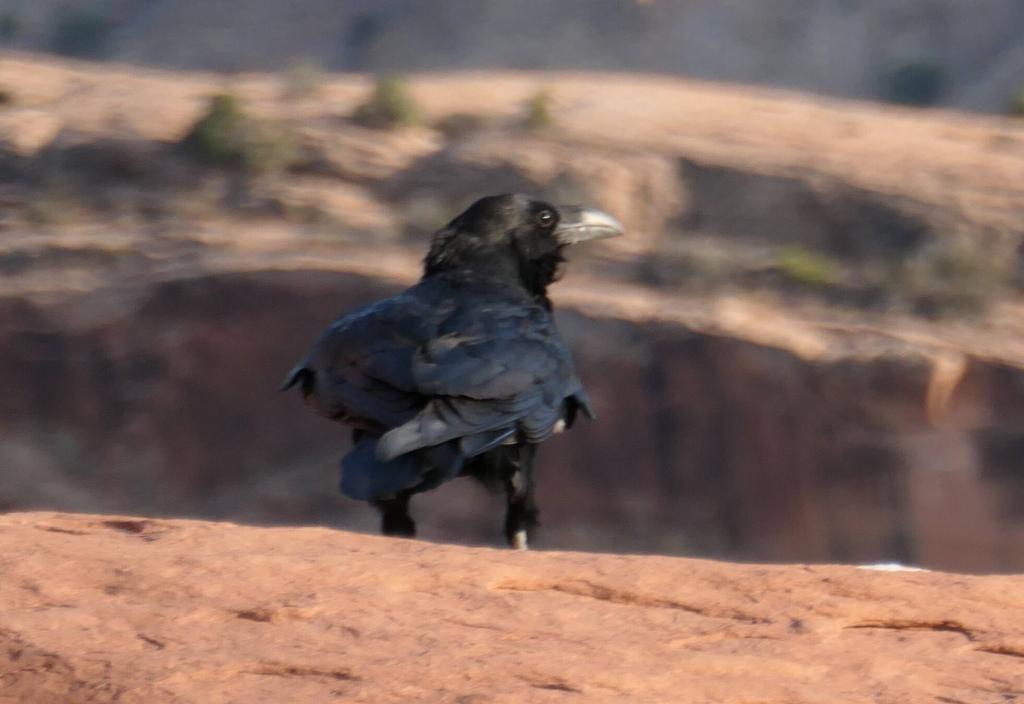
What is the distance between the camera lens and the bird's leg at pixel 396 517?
651 cm

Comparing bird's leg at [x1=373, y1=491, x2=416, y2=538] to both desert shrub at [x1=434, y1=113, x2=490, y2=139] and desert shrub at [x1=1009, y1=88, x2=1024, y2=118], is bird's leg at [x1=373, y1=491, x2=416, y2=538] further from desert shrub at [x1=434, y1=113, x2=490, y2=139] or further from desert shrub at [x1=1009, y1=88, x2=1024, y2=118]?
desert shrub at [x1=1009, y1=88, x2=1024, y2=118]

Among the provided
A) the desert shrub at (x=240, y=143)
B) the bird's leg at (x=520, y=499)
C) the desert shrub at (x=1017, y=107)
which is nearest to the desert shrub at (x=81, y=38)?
the desert shrub at (x=240, y=143)

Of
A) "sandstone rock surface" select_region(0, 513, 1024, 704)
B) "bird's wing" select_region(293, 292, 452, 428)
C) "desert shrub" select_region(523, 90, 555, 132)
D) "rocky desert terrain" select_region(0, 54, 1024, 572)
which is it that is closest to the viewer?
"sandstone rock surface" select_region(0, 513, 1024, 704)

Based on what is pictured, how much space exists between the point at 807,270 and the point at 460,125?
292 inches

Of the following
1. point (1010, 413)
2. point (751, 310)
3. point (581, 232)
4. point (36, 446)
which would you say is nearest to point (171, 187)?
point (36, 446)

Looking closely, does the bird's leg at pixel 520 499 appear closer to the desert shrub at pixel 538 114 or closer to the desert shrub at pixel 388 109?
the desert shrub at pixel 538 114

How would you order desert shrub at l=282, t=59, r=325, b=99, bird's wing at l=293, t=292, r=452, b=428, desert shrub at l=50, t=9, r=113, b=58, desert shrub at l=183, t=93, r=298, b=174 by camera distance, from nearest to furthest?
1. bird's wing at l=293, t=292, r=452, b=428
2. desert shrub at l=183, t=93, r=298, b=174
3. desert shrub at l=282, t=59, r=325, b=99
4. desert shrub at l=50, t=9, r=113, b=58

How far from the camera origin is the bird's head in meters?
7.68

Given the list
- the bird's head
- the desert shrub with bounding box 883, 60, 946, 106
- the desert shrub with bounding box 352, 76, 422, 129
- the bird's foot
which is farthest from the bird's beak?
the desert shrub with bounding box 883, 60, 946, 106

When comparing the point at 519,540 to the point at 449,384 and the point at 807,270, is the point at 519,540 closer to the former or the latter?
the point at 449,384

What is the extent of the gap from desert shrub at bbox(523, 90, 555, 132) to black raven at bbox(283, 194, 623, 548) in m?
19.7

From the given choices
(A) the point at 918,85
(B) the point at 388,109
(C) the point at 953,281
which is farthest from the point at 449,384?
(A) the point at 918,85

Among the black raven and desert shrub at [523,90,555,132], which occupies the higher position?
desert shrub at [523,90,555,132]

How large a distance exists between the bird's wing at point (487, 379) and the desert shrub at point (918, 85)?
1639 inches
